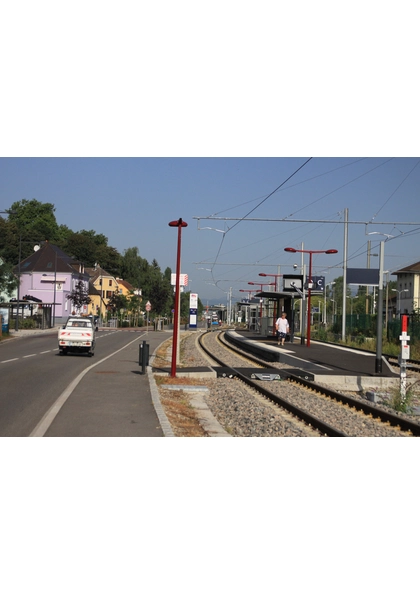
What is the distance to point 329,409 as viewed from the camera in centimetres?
1631

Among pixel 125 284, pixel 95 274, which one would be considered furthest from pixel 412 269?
pixel 125 284

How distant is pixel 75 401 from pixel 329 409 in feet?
18.6

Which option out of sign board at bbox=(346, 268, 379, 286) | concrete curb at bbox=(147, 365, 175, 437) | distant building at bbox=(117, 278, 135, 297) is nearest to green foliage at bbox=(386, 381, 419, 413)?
concrete curb at bbox=(147, 365, 175, 437)

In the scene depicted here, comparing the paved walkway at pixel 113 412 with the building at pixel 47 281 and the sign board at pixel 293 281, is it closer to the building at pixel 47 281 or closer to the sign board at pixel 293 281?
the sign board at pixel 293 281

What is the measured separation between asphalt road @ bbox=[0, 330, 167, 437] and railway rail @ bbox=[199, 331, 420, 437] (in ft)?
10.1

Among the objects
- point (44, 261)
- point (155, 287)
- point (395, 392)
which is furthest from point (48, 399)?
point (155, 287)

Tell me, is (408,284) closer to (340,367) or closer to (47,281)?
(47,281)

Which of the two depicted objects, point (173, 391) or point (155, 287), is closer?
point (173, 391)

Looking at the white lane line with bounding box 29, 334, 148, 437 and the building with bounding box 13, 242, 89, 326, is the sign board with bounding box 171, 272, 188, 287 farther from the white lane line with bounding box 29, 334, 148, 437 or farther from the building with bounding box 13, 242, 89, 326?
the building with bounding box 13, 242, 89, 326

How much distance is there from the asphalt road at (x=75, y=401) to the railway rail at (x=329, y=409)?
308 centimetres

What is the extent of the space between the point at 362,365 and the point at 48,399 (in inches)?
593

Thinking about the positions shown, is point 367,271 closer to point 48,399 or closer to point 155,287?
point 48,399

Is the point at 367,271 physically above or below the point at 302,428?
above

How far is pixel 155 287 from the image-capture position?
102875 millimetres
